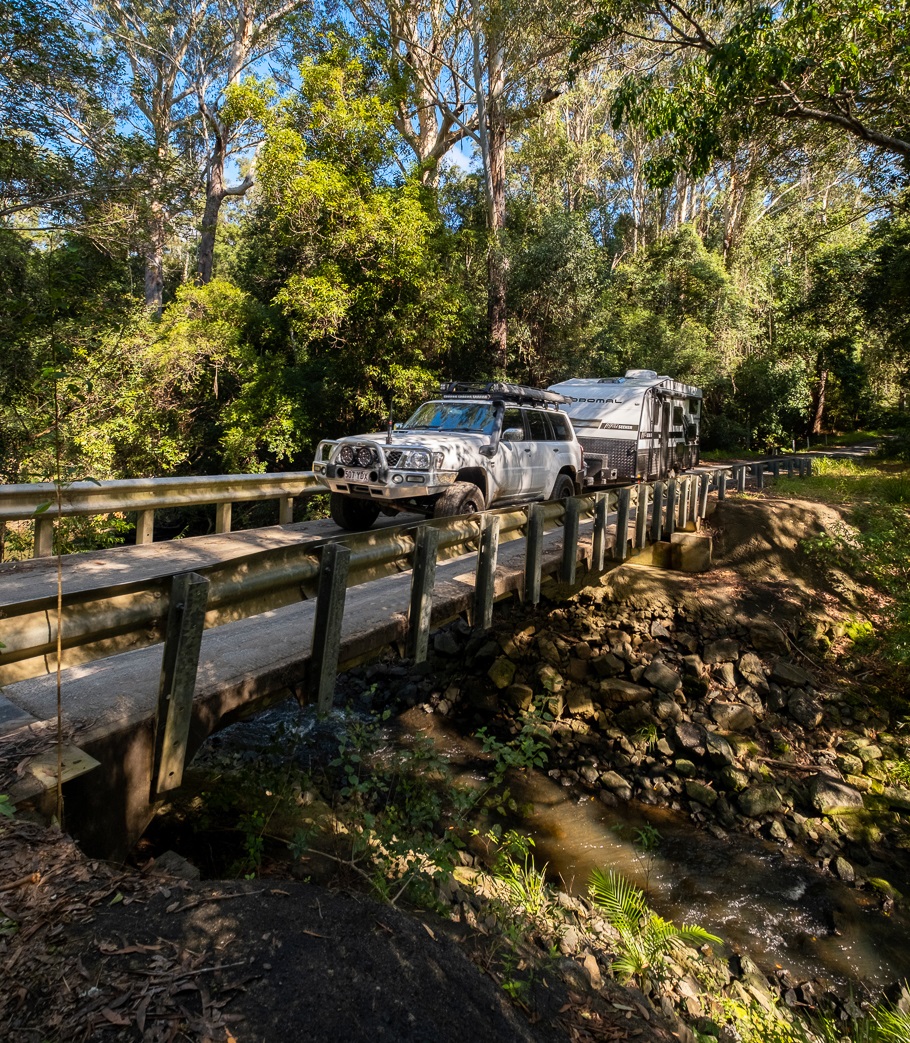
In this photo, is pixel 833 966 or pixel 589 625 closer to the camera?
pixel 833 966

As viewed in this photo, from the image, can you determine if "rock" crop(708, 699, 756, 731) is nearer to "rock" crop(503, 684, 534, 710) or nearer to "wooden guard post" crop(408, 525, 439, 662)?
"rock" crop(503, 684, 534, 710)

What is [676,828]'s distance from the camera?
24.7 ft

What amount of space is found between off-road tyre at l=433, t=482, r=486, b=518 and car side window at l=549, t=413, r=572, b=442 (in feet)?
9.31

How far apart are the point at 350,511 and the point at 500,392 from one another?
263 cm

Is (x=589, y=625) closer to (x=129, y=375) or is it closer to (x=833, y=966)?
(x=833, y=966)

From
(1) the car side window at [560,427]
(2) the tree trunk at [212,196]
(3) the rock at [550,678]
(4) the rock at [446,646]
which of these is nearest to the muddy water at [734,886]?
(3) the rock at [550,678]

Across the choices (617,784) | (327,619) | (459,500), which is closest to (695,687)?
(617,784)

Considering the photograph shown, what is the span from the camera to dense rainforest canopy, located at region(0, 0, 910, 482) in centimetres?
1176

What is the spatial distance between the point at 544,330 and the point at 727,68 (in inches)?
506

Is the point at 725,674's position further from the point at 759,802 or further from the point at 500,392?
the point at 500,392

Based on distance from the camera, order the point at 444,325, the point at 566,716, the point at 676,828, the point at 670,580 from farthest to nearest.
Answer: the point at 444,325, the point at 670,580, the point at 566,716, the point at 676,828

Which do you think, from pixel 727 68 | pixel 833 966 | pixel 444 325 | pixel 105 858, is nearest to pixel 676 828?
pixel 833 966

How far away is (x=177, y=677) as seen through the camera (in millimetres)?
3156

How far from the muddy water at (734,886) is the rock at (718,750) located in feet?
3.60
